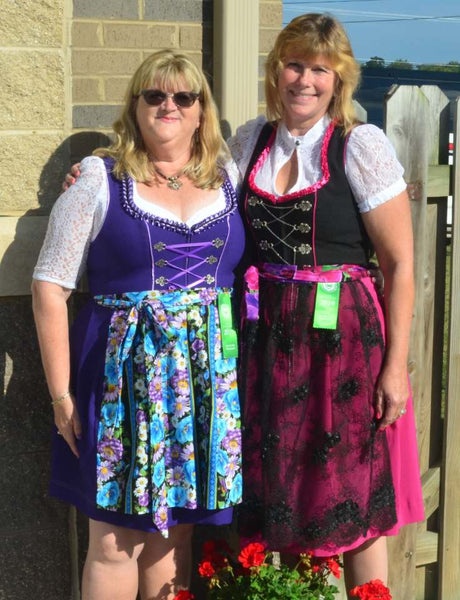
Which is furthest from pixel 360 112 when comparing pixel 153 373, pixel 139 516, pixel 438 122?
pixel 139 516

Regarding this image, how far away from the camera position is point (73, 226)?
284 cm

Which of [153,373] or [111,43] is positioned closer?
[153,373]

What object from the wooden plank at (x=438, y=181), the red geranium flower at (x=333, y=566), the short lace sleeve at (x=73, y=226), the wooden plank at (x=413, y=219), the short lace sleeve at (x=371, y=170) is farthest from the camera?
the wooden plank at (x=438, y=181)

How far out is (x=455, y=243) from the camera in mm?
3664

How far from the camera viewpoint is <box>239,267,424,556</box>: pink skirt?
3059 millimetres

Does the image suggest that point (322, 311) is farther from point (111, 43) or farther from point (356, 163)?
point (111, 43)

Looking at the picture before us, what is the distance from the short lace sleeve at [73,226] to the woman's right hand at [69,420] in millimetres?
370

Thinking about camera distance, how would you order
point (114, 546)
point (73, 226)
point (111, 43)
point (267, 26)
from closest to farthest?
point (73, 226) < point (114, 546) < point (111, 43) < point (267, 26)

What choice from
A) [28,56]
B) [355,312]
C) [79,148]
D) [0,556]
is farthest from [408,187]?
[0,556]

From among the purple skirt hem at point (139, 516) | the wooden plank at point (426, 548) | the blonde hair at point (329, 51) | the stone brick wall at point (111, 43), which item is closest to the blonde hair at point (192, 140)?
the blonde hair at point (329, 51)

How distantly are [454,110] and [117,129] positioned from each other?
131 cm

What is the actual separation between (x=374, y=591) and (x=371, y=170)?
132 centimetres

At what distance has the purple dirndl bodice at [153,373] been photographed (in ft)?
9.53

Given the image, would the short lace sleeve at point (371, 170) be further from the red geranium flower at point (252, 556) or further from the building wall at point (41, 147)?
the red geranium flower at point (252, 556)
